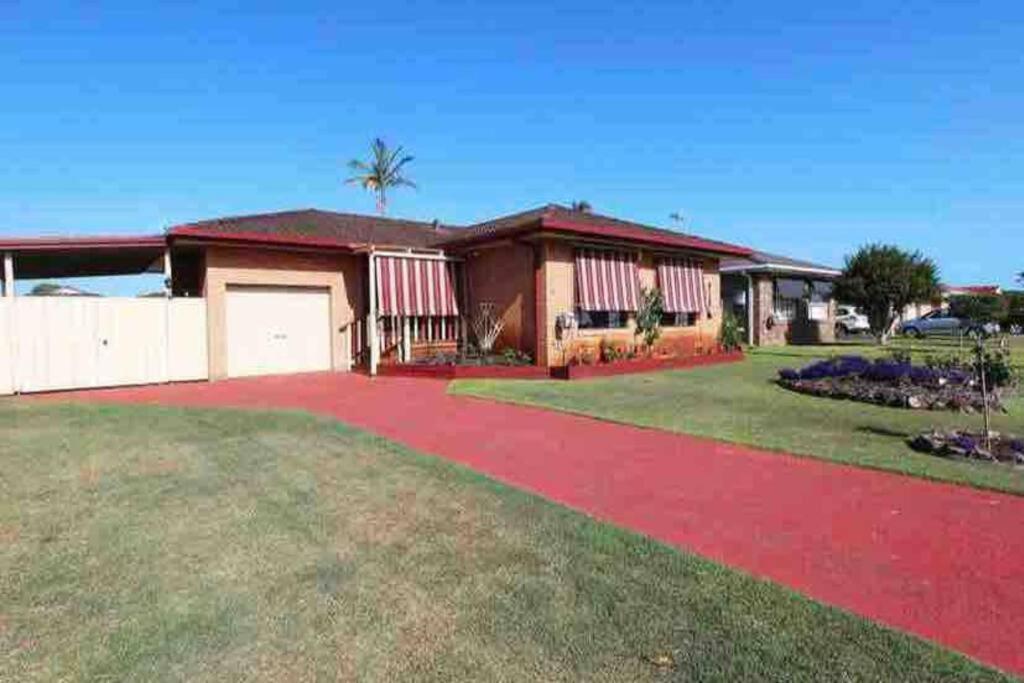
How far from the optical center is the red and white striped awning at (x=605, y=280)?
15.8 m

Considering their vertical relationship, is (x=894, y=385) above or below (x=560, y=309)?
below

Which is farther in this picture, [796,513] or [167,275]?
[167,275]

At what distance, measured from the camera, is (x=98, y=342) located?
1335 centimetres

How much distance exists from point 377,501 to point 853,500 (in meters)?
4.04

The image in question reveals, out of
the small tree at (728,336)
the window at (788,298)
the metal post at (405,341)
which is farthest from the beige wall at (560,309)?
the window at (788,298)

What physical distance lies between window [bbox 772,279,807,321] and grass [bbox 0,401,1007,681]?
2545cm

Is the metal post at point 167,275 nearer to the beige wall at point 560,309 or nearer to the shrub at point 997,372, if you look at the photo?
the beige wall at point 560,309

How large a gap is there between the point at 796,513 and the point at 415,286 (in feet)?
41.8

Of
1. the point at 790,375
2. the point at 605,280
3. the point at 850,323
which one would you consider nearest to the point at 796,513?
the point at 790,375

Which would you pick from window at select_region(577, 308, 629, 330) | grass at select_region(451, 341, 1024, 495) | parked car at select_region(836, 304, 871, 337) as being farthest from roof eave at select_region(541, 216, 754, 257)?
parked car at select_region(836, 304, 871, 337)

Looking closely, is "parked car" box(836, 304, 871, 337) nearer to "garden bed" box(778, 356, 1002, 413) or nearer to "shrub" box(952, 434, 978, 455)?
"garden bed" box(778, 356, 1002, 413)

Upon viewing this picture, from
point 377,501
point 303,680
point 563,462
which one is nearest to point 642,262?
point 563,462

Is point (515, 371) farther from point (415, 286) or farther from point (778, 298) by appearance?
point (778, 298)

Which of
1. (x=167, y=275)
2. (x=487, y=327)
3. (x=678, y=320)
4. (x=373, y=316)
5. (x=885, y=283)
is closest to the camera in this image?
(x=167, y=275)
